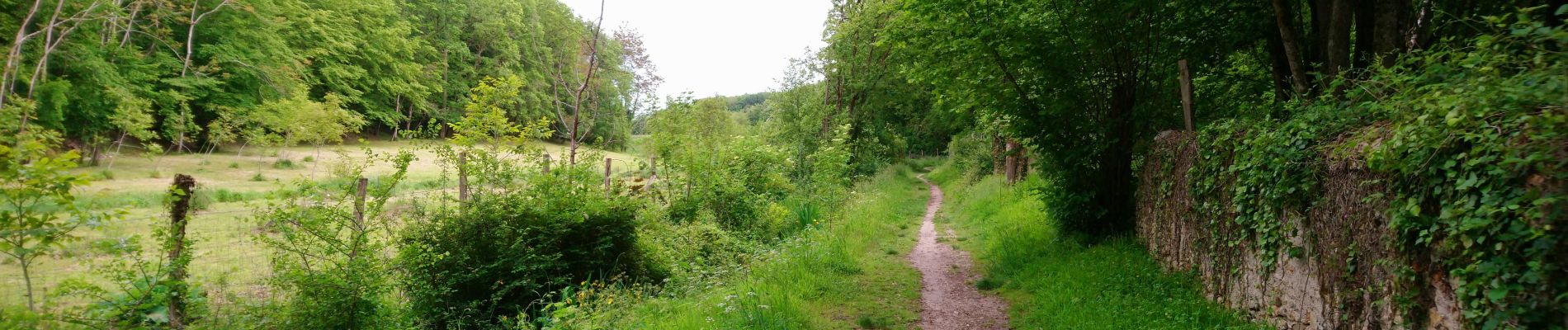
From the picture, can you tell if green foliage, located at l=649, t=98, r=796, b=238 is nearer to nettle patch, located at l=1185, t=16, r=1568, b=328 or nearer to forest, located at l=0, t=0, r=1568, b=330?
forest, located at l=0, t=0, r=1568, b=330

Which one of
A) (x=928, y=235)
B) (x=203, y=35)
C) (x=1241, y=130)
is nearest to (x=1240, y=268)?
(x=1241, y=130)

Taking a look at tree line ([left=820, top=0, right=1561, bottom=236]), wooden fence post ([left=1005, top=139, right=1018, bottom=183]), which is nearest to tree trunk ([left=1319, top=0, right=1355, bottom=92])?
tree line ([left=820, top=0, right=1561, bottom=236])

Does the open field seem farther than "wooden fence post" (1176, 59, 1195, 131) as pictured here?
Yes

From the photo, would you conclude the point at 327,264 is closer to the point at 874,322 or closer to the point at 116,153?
the point at 874,322

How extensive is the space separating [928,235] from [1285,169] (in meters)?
8.05

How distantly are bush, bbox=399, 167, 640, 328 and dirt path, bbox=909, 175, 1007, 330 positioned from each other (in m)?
4.61

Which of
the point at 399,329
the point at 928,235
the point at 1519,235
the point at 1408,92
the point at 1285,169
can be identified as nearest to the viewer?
the point at 1519,235

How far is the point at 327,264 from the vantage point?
21.5 feet

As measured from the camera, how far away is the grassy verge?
592 cm

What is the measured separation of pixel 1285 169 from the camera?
167 inches

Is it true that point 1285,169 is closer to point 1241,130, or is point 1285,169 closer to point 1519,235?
point 1241,130

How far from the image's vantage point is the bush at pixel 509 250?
7645mm

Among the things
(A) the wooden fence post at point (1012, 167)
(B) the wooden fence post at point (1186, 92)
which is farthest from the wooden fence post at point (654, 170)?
(B) the wooden fence post at point (1186, 92)

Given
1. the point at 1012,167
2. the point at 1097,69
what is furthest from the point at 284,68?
the point at 1097,69
